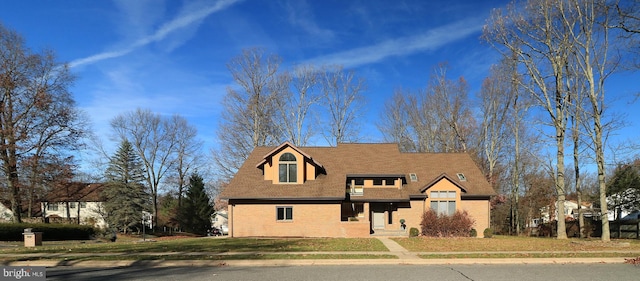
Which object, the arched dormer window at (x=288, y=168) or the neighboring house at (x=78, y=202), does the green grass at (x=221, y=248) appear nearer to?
the arched dormer window at (x=288, y=168)

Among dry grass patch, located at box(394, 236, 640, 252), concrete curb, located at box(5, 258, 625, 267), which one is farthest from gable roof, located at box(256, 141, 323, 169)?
concrete curb, located at box(5, 258, 625, 267)

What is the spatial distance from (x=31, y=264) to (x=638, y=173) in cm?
4117

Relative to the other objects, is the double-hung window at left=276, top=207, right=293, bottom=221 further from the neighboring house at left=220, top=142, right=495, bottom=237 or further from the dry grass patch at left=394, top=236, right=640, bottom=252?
the dry grass patch at left=394, top=236, right=640, bottom=252

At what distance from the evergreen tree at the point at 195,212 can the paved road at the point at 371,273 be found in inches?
1268

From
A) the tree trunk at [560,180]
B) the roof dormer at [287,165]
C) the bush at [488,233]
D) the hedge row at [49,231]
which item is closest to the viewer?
the tree trunk at [560,180]

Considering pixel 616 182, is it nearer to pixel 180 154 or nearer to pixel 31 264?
pixel 31 264

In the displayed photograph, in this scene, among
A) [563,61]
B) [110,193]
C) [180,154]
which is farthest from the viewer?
[180,154]

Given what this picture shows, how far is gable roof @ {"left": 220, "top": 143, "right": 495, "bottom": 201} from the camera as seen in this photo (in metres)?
26.9

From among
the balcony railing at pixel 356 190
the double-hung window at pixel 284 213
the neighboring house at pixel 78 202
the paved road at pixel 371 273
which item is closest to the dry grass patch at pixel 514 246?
the paved road at pixel 371 273

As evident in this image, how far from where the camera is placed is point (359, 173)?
2947 cm

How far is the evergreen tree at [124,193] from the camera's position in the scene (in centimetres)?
4041

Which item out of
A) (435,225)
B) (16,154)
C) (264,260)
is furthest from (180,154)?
(264,260)

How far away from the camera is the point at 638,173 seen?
32.8 metres

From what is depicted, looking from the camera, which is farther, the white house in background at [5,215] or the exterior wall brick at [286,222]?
the white house in background at [5,215]
